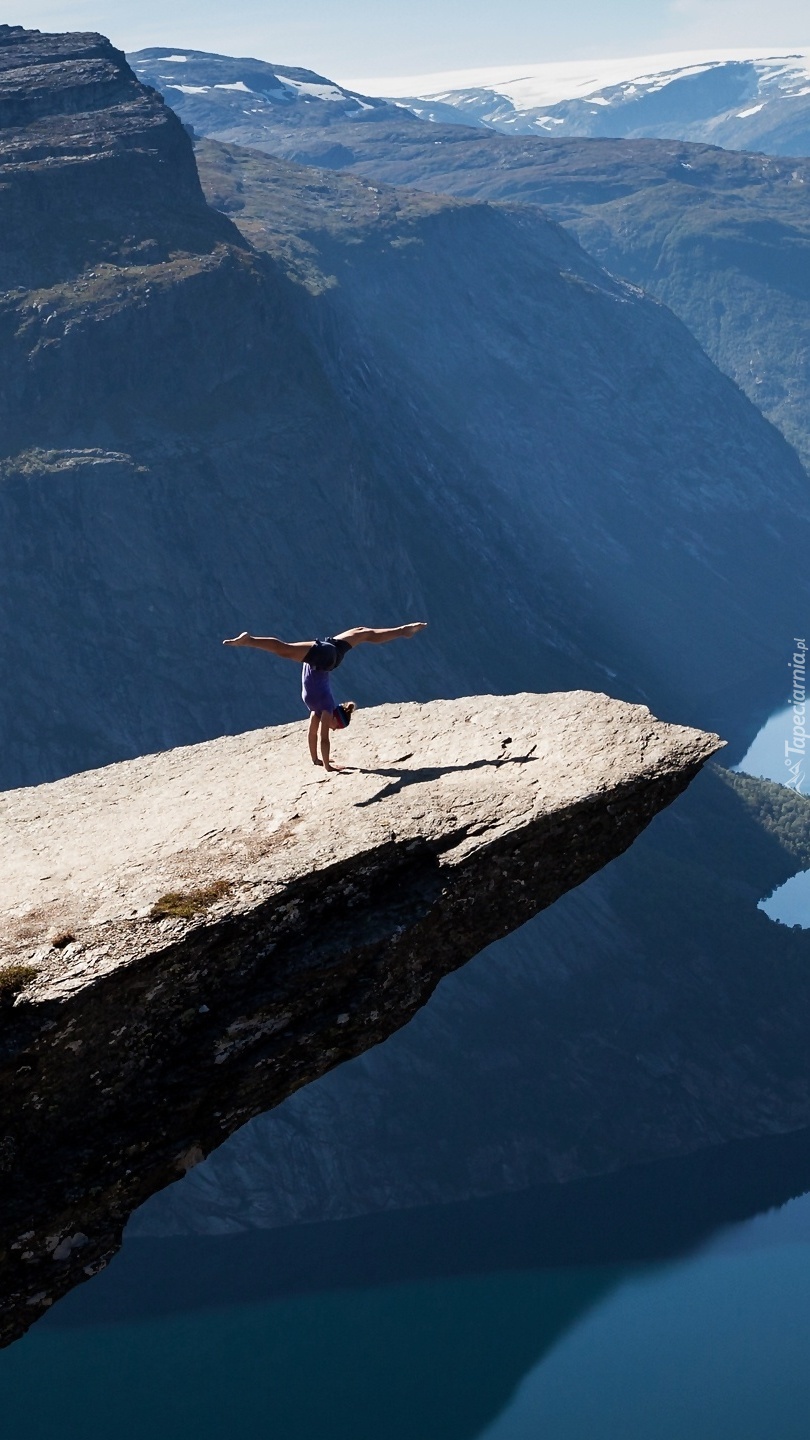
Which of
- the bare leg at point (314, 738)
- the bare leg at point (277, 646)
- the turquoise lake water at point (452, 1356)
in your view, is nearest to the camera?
the bare leg at point (277, 646)

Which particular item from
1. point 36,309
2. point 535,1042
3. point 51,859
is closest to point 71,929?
point 51,859

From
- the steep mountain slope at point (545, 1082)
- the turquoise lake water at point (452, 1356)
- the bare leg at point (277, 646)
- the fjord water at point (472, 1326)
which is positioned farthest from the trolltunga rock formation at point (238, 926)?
the steep mountain slope at point (545, 1082)

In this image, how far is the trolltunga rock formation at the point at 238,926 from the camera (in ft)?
78.1

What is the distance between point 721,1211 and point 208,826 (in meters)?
157

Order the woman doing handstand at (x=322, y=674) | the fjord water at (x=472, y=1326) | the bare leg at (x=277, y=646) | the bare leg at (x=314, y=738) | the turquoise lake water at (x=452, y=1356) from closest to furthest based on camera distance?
1. the bare leg at (x=277, y=646)
2. the woman doing handstand at (x=322, y=674)
3. the bare leg at (x=314, y=738)
4. the turquoise lake water at (x=452, y=1356)
5. the fjord water at (x=472, y=1326)

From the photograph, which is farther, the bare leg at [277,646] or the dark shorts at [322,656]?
the dark shorts at [322,656]

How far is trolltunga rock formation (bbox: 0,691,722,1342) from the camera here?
937 inches

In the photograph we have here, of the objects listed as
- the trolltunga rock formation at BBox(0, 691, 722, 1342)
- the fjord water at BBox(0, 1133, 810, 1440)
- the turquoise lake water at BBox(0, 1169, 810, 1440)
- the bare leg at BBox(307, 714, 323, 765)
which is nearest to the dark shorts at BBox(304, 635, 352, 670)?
the bare leg at BBox(307, 714, 323, 765)

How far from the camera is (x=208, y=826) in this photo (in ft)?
88.6

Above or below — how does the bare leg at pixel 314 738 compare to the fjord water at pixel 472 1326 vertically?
above

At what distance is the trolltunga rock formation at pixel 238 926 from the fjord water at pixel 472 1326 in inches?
4468

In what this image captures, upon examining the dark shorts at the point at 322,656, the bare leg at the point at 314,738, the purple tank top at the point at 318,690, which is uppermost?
the dark shorts at the point at 322,656

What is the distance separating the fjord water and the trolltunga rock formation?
372 feet

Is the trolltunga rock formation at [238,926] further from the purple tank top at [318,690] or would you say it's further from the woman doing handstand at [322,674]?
the purple tank top at [318,690]
